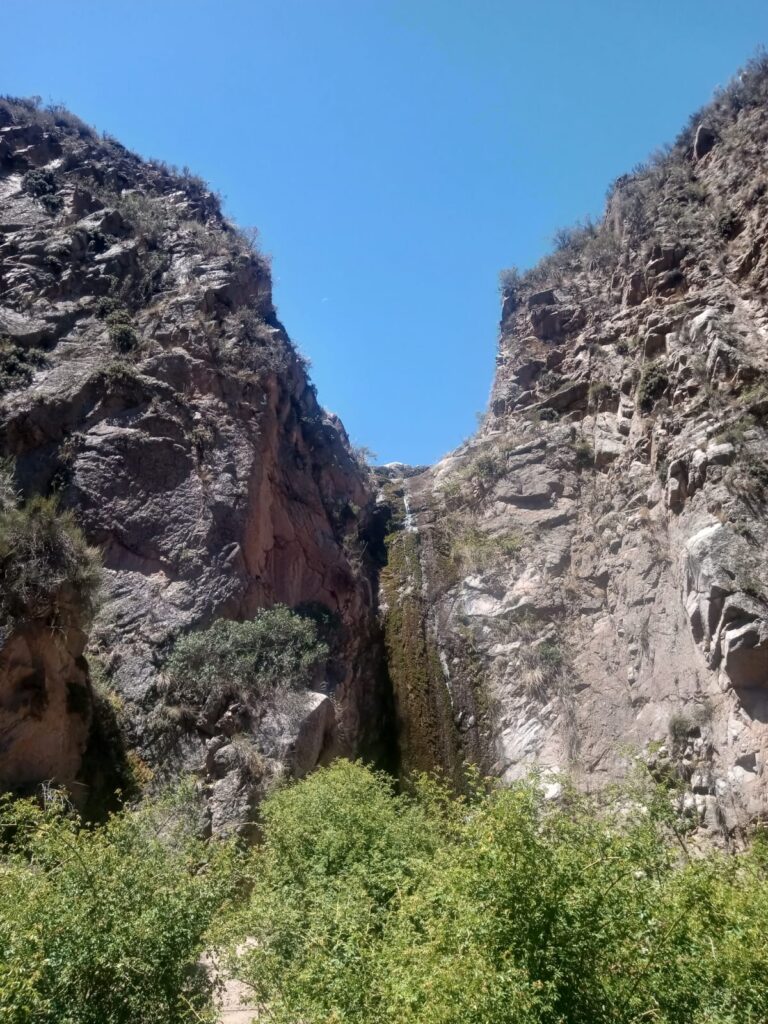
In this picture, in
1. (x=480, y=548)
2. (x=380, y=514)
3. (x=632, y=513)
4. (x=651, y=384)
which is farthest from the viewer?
(x=380, y=514)

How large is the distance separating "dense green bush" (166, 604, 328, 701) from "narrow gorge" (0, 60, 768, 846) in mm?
261

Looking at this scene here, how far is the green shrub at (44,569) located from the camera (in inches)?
552

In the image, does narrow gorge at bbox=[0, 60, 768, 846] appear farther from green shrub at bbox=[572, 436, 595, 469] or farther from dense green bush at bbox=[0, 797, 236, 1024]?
dense green bush at bbox=[0, 797, 236, 1024]

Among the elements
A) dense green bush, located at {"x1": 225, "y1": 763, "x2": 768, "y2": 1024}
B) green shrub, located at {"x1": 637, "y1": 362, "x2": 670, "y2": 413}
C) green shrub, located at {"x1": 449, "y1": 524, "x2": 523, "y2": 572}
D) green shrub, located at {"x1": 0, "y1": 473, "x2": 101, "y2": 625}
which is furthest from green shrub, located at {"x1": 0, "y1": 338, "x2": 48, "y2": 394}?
green shrub, located at {"x1": 637, "y1": 362, "x2": 670, "y2": 413}

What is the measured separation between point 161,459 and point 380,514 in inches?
502

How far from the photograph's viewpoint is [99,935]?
671cm

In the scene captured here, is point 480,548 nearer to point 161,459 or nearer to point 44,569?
point 161,459

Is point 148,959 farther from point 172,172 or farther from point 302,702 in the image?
point 172,172

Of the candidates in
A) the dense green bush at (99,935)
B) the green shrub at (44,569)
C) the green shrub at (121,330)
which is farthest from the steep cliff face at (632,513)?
the green shrub at (121,330)

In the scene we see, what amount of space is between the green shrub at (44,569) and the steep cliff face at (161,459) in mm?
581

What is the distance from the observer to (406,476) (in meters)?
40.2

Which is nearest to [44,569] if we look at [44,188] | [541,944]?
[541,944]

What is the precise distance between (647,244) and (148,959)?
28.0 metres

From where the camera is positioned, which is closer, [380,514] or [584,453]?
[584,453]
